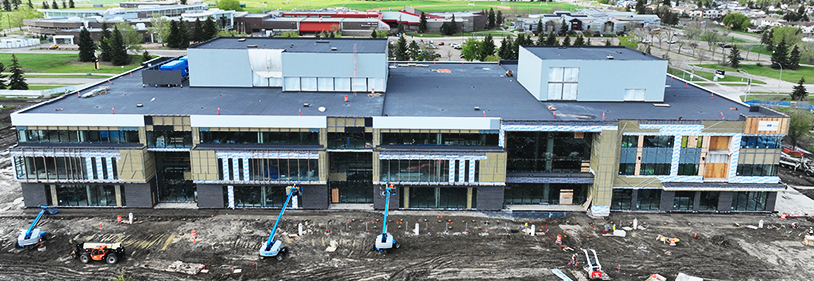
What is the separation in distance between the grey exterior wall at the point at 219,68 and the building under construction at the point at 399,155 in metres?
7.14

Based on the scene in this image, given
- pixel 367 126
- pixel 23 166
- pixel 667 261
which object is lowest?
pixel 667 261

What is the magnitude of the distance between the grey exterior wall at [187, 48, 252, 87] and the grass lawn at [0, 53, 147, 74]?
70960 mm

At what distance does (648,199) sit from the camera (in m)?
54.0

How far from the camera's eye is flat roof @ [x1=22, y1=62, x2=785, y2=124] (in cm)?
5419

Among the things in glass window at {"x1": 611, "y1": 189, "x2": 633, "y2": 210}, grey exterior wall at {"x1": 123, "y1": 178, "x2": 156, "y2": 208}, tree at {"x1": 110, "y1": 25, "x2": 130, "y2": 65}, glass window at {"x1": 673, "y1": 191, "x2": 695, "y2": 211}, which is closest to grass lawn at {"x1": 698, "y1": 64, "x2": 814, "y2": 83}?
glass window at {"x1": 673, "y1": 191, "x2": 695, "y2": 211}

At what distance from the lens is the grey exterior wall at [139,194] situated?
171 feet

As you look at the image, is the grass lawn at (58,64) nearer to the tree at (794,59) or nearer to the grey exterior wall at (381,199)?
the grey exterior wall at (381,199)

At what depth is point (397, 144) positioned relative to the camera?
173ft

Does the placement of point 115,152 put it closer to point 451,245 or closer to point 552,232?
point 451,245

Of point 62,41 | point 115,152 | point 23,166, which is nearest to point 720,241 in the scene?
point 115,152

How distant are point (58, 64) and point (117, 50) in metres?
13.7

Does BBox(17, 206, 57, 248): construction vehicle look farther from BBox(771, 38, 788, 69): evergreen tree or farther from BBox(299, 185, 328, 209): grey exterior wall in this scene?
BBox(771, 38, 788, 69): evergreen tree

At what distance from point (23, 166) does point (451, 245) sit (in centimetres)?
3650

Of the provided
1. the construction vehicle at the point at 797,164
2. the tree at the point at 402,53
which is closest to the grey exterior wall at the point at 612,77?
the construction vehicle at the point at 797,164
